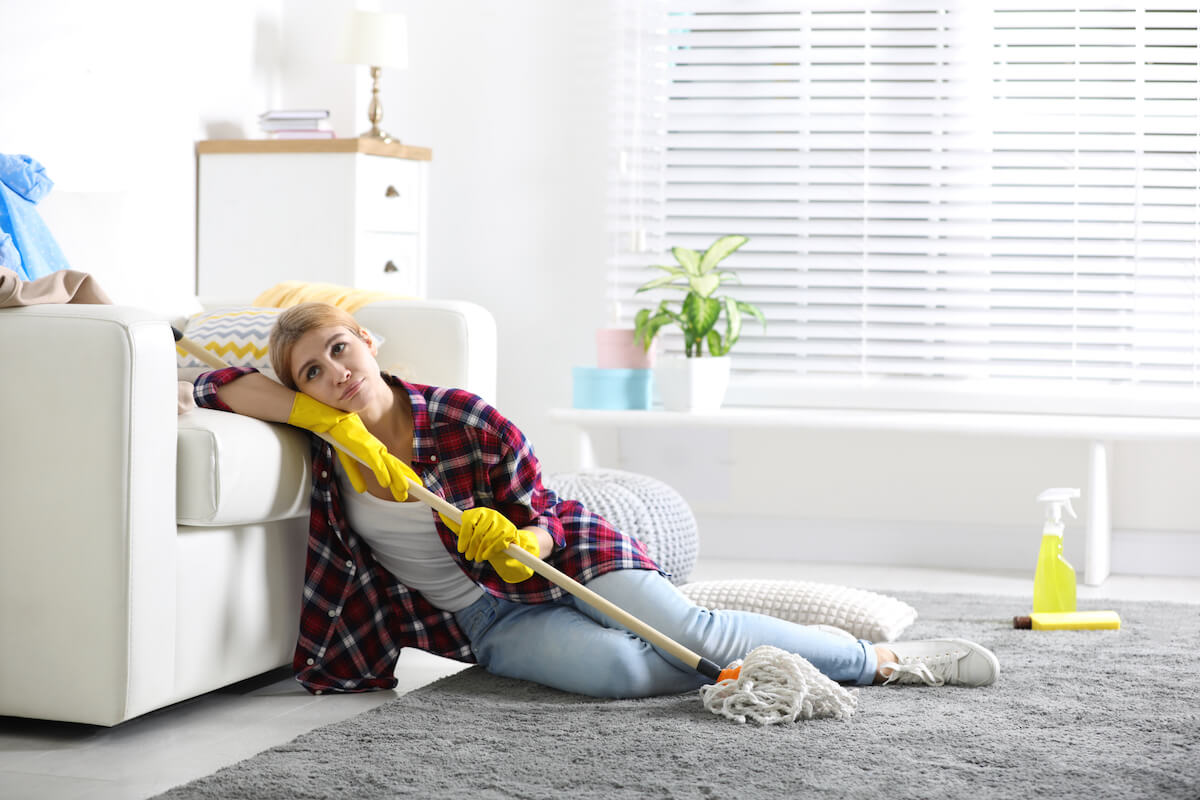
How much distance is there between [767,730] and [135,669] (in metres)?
0.90

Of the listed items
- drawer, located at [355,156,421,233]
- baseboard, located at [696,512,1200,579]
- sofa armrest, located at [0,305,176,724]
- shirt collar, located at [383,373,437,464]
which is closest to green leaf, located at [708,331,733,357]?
baseboard, located at [696,512,1200,579]

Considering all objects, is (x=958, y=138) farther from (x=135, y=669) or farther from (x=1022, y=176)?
(x=135, y=669)

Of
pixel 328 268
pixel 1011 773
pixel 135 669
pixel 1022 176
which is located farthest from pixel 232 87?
pixel 1011 773

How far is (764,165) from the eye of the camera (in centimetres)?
414

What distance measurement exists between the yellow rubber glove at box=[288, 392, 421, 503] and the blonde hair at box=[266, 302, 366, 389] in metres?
0.05

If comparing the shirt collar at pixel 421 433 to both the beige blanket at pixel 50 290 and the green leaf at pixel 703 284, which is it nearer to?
the beige blanket at pixel 50 290

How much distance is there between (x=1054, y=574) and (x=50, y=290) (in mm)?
2041

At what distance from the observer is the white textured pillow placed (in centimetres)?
263

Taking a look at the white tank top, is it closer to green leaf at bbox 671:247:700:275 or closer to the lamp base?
green leaf at bbox 671:247:700:275

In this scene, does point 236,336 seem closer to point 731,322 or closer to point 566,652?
point 566,652

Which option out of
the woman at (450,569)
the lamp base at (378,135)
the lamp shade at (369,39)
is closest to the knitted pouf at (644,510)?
the woman at (450,569)

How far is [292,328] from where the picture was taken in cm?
218

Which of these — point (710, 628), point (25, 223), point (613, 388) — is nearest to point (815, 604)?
point (710, 628)

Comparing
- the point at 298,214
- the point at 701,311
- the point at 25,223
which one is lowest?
the point at 701,311
